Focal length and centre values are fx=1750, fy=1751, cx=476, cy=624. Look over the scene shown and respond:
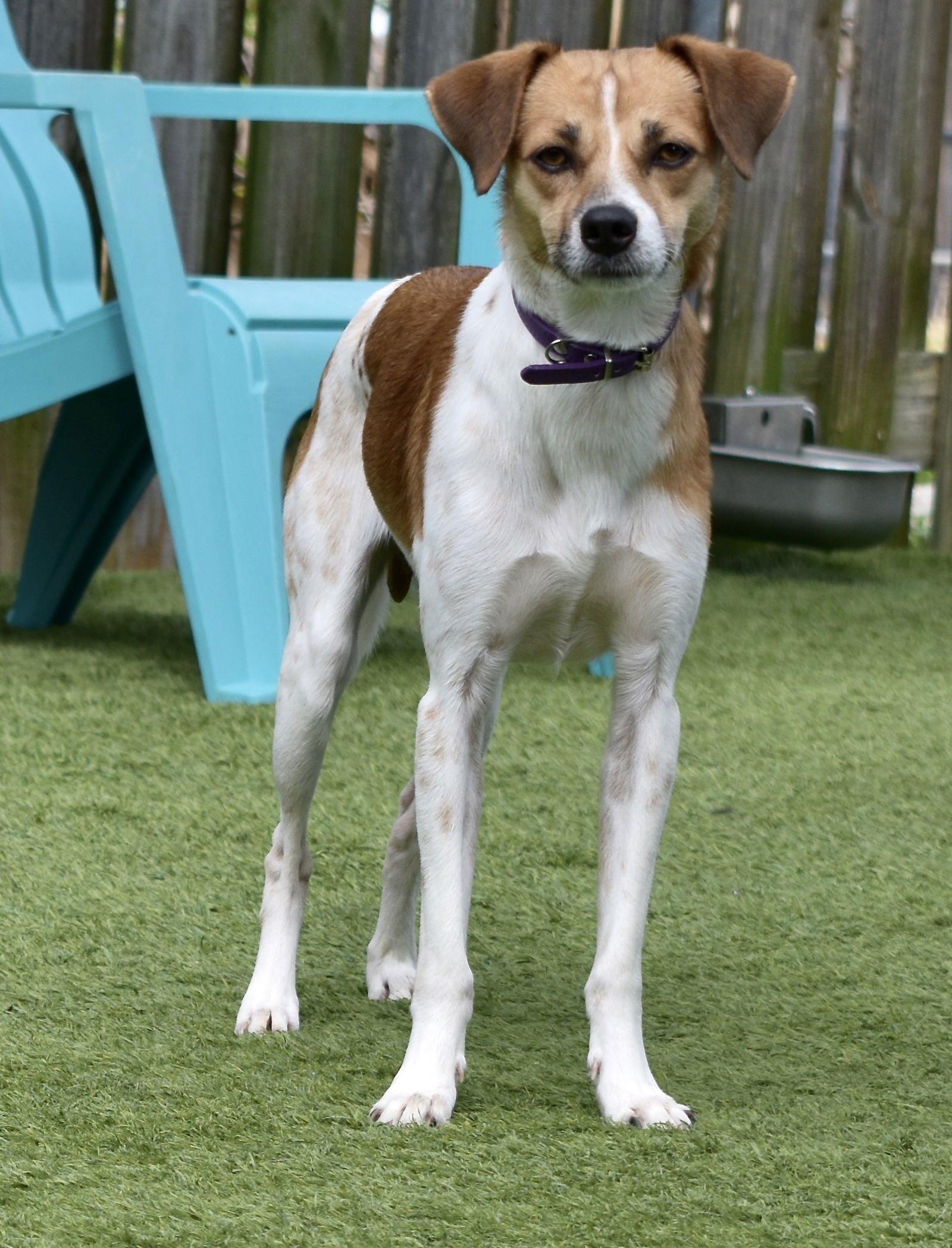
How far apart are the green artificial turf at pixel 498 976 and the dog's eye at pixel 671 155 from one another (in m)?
1.26

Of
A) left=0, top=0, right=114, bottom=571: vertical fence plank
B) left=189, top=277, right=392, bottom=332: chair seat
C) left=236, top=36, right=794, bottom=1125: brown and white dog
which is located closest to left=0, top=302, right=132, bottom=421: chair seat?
left=189, top=277, right=392, bottom=332: chair seat

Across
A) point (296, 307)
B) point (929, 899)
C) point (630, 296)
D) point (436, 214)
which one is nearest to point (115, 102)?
point (296, 307)

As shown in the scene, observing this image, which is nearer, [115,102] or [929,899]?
[929,899]

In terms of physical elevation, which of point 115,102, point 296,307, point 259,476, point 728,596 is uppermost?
point 115,102

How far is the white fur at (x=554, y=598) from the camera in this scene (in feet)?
7.73

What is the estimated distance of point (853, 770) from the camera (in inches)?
160

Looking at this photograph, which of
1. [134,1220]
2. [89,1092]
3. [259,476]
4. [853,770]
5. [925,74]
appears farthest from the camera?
[925,74]

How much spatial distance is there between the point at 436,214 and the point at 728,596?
1.64m

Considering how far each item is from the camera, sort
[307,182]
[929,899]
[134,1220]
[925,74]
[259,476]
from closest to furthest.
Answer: [134,1220], [929,899], [259,476], [307,182], [925,74]

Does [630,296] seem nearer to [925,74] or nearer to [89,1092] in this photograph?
[89,1092]

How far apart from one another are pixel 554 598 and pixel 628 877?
15.7 inches

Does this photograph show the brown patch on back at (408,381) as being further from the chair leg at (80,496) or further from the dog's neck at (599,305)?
the chair leg at (80,496)

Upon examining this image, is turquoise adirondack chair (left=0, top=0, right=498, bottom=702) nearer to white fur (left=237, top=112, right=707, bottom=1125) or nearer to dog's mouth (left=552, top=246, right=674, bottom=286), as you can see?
white fur (left=237, top=112, right=707, bottom=1125)

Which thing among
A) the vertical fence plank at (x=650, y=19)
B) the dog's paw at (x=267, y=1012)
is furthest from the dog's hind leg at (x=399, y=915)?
the vertical fence plank at (x=650, y=19)
